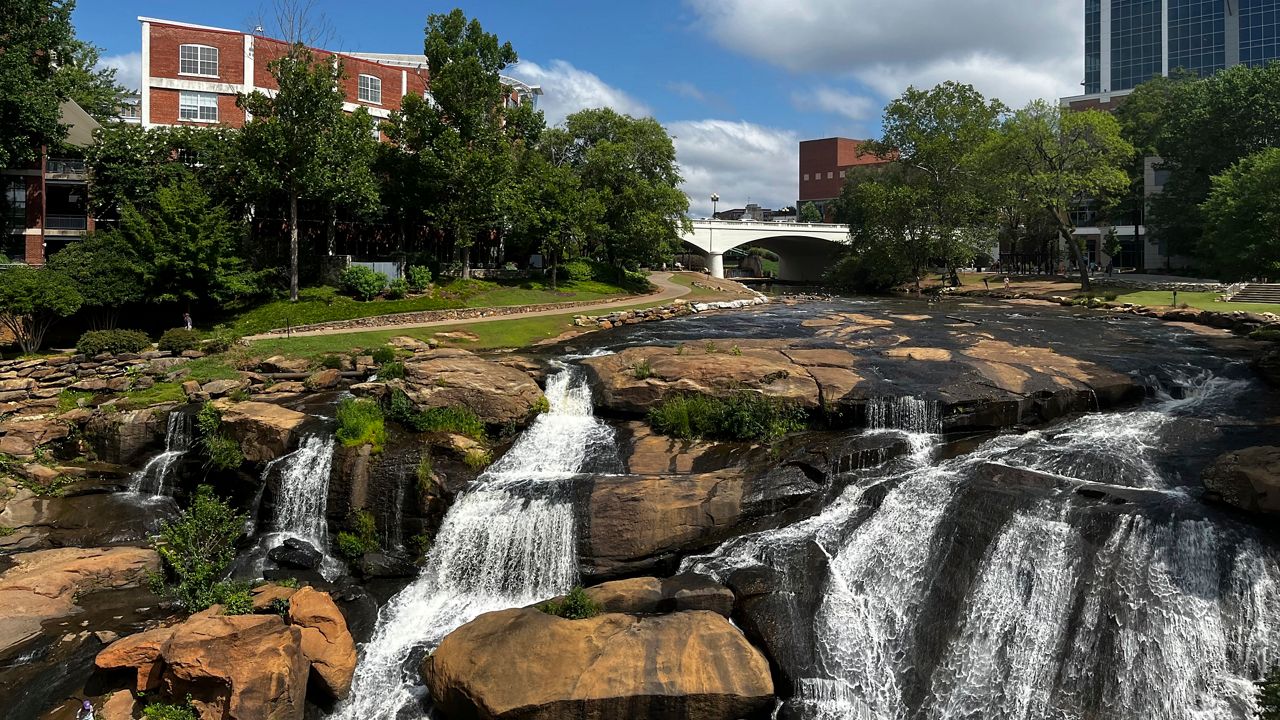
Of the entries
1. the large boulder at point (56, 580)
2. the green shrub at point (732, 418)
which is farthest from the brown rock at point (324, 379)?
the green shrub at point (732, 418)

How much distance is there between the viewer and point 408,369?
2366cm

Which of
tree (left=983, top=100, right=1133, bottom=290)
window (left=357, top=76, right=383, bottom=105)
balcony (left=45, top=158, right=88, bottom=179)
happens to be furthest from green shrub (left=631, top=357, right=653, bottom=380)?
window (left=357, top=76, right=383, bottom=105)

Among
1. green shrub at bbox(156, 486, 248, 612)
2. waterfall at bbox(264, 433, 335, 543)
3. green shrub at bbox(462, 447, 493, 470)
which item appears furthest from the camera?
green shrub at bbox(462, 447, 493, 470)

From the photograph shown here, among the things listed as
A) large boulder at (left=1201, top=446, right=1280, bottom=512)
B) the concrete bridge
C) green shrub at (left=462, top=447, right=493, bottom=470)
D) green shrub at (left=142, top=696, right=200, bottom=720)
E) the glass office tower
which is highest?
the glass office tower

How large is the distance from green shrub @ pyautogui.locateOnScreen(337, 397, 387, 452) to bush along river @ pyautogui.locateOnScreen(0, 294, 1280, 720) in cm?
7

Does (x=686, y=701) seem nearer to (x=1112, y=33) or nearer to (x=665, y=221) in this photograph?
(x=665, y=221)

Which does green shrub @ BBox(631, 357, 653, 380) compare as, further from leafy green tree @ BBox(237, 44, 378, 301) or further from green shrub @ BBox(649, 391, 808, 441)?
leafy green tree @ BBox(237, 44, 378, 301)

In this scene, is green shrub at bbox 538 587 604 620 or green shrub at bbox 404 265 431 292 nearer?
green shrub at bbox 538 587 604 620

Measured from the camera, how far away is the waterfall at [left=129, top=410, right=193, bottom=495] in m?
22.0

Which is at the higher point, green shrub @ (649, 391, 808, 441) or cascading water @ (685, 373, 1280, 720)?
green shrub @ (649, 391, 808, 441)

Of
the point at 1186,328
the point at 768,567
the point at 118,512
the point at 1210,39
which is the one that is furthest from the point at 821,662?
the point at 1210,39

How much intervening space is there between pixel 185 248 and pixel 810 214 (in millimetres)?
115890

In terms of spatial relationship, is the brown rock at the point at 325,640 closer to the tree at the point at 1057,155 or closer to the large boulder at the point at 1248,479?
the large boulder at the point at 1248,479

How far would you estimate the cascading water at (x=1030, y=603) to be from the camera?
12211mm
